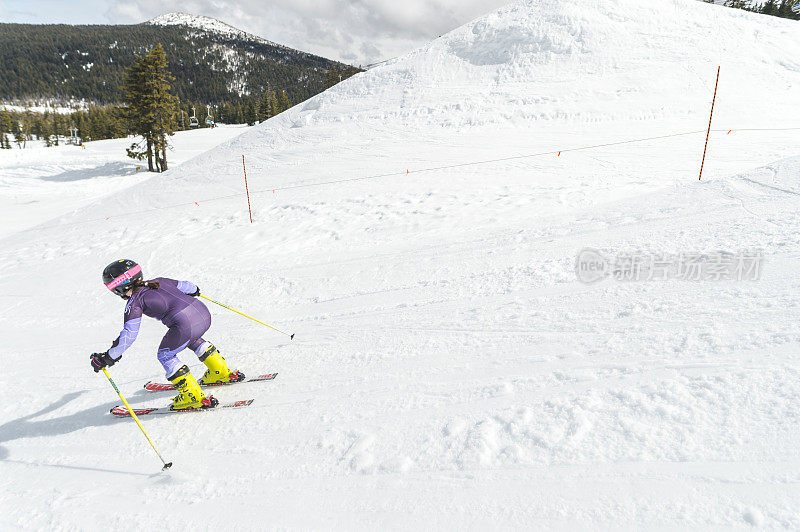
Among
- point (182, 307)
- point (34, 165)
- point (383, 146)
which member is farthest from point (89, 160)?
point (182, 307)

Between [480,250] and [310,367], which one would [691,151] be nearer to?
[480,250]

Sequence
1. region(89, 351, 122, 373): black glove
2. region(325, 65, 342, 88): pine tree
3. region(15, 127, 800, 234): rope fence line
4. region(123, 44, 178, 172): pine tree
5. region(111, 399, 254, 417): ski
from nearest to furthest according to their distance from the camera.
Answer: region(89, 351, 122, 373): black glove → region(111, 399, 254, 417): ski → region(15, 127, 800, 234): rope fence line → region(123, 44, 178, 172): pine tree → region(325, 65, 342, 88): pine tree

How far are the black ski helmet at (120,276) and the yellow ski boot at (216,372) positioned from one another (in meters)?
1.23

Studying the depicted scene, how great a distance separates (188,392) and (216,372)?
53 cm

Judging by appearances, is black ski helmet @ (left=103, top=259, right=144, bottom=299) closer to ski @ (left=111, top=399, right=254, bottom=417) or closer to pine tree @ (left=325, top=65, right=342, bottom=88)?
ski @ (left=111, top=399, right=254, bottom=417)

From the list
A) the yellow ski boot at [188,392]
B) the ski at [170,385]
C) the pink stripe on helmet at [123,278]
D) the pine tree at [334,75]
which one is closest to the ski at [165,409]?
the yellow ski boot at [188,392]

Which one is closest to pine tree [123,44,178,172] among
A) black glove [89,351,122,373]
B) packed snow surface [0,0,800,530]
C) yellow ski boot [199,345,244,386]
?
packed snow surface [0,0,800,530]

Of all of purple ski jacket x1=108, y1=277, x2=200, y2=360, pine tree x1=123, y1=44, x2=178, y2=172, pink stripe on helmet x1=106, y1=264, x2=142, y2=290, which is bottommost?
purple ski jacket x1=108, y1=277, x2=200, y2=360

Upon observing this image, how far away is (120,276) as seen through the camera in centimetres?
417

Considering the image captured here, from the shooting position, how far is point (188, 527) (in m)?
3.07

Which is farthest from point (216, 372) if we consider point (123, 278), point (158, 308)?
point (123, 278)

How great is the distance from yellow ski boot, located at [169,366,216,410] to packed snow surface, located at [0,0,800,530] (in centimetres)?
27

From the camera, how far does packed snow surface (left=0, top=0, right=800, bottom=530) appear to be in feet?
9.17

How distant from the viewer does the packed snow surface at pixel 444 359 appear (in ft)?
9.17
